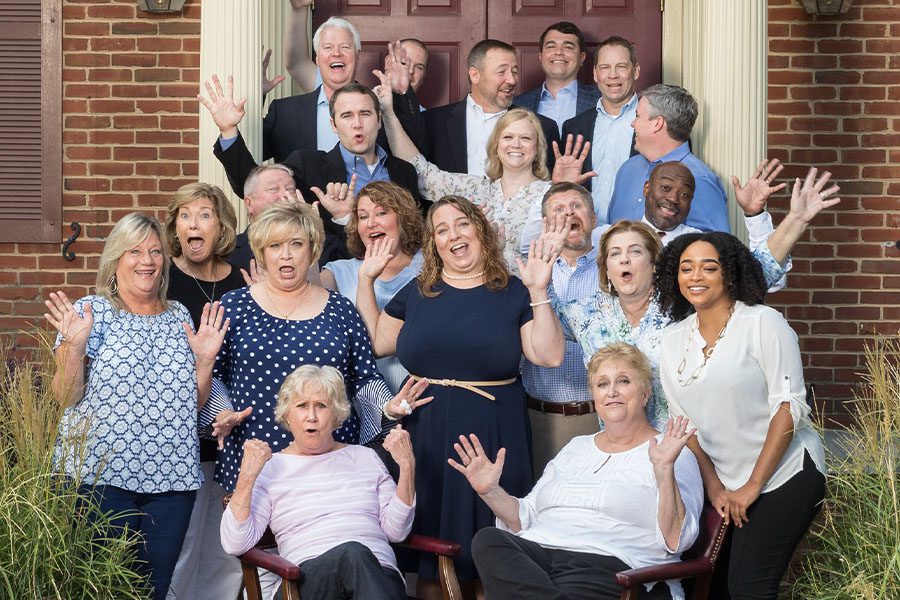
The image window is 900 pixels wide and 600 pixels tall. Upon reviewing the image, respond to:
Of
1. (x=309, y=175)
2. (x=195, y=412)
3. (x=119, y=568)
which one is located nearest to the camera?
(x=119, y=568)

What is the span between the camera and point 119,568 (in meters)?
4.11

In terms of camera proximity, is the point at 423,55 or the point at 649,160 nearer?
the point at 649,160

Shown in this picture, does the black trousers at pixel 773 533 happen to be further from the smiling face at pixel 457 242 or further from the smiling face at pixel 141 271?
the smiling face at pixel 141 271

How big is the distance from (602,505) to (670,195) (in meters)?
1.61

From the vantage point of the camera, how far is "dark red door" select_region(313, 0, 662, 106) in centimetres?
715

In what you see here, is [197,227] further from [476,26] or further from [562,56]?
[476,26]

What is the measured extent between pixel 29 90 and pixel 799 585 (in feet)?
15.8

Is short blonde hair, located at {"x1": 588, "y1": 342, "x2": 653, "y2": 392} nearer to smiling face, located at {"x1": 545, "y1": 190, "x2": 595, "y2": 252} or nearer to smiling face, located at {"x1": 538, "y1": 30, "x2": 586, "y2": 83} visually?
smiling face, located at {"x1": 545, "y1": 190, "x2": 595, "y2": 252}

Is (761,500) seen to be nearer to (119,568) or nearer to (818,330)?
(119,568)

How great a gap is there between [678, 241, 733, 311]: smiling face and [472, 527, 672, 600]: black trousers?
945mm

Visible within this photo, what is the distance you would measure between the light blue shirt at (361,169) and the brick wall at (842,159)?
95.7 inches

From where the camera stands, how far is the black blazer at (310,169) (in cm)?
557

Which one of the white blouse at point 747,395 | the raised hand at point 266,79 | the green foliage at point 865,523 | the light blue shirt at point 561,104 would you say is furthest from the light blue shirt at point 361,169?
the green foliage at point 865,523

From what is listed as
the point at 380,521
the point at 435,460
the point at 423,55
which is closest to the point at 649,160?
the point at 423,55
